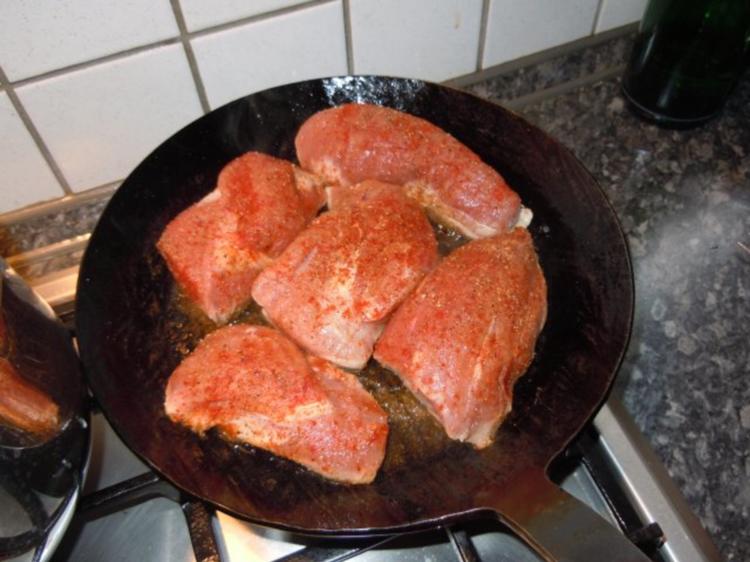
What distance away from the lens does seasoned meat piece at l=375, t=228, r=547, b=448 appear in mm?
754

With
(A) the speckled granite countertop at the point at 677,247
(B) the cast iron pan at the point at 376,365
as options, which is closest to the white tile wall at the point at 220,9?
(B) the cast iron pan at the point at 376,365

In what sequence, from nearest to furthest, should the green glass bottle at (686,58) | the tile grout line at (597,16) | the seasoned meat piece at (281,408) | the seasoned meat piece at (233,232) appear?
the seasoned meat piece at (281,408), the seasoned meat piece at (233,232), the green glass bottle at (686,58), the tile grout line at (597,16)

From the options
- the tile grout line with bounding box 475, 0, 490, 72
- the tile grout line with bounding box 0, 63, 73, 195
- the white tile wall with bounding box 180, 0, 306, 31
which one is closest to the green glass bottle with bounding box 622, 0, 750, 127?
the tile grout line with bounding box 475, 0, 490, 72

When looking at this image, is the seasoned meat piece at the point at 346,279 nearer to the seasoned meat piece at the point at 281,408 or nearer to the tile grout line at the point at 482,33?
the seasoned meat piece at the point at 281,408

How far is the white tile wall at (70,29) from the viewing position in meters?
0.82

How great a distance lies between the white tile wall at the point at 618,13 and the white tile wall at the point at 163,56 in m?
0.08

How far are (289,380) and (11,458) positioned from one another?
29 cm

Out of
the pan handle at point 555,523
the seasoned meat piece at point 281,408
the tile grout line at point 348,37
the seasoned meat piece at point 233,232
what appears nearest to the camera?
the pan handle at point 555,523

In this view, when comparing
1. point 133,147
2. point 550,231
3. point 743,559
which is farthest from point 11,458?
point 743,559

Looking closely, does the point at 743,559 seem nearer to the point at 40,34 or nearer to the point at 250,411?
the point at 250,411

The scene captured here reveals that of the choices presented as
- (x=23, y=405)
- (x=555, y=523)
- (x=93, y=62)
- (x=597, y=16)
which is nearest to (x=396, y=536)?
(x=555, y=523)

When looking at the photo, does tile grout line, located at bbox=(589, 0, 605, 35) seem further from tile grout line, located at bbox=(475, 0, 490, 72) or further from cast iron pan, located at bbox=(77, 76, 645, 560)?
cast iron pan, located at bbox=(77, 76, 645, 560)

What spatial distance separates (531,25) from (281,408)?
0.82 m

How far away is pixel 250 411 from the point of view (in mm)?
747
